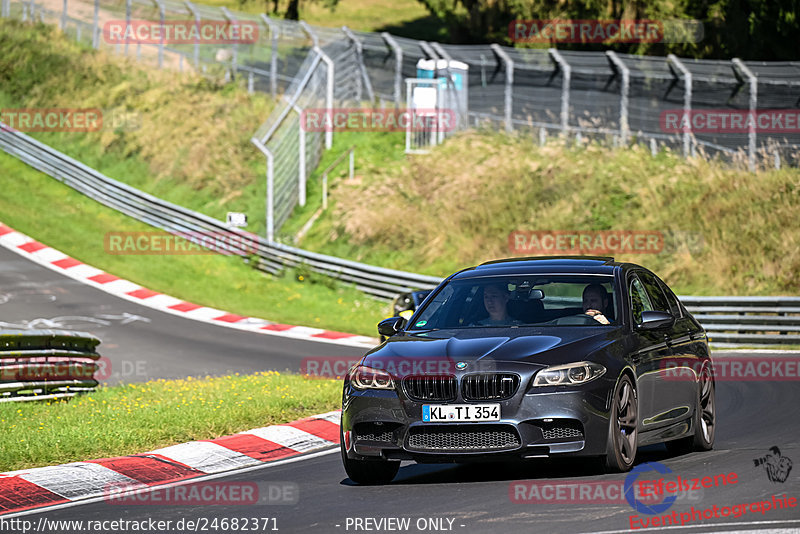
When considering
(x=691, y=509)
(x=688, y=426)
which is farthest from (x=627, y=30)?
(x=691, y=509)

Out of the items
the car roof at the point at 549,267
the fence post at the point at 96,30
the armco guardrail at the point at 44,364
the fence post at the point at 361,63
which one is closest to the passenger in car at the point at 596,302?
the car roof at the point at 549,267

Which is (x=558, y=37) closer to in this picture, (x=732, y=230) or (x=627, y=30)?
(x=627, y=30)

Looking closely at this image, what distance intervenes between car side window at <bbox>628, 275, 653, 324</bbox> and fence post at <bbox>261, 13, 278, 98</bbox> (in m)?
30.0

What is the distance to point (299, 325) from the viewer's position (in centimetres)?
2678

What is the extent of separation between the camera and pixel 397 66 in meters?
37.2

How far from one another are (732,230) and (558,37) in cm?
1688

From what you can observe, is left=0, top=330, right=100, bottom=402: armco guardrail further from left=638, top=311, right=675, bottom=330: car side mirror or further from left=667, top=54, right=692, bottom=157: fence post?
left=667, top=54, right=692, bottom=157: fence post

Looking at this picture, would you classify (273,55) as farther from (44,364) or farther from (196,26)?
(44,364)

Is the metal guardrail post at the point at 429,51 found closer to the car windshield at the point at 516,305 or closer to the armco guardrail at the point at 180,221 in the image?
the armco guardrail at the point at 180,221

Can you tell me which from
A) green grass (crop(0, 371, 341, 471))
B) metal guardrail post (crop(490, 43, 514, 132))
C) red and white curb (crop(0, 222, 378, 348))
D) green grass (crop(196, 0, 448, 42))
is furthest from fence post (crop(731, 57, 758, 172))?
green grass (crop(196, 0, 448, 42))

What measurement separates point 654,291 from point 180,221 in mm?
25188

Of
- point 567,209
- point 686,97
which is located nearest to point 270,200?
point 567,209

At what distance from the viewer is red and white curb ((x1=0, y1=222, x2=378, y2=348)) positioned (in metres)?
24.9

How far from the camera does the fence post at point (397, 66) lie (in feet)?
121
